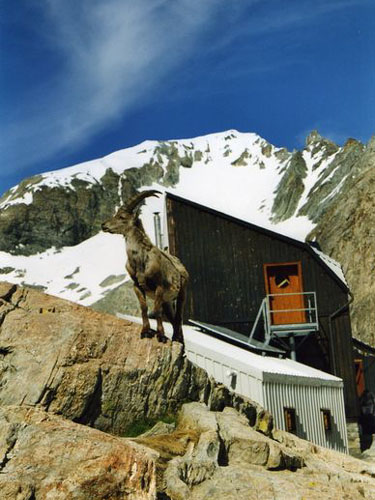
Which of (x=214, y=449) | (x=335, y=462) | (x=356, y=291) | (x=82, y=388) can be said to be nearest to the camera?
(x=214, y=449)

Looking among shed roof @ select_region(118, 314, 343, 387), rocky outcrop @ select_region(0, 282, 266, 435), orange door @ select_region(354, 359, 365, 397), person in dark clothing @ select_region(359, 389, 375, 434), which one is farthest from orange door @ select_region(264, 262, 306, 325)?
rocky outcrop @ select_region(0, 282, 266, 435)

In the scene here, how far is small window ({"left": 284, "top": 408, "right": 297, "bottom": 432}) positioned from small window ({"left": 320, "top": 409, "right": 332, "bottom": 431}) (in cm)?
228

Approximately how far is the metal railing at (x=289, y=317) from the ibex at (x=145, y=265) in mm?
13877

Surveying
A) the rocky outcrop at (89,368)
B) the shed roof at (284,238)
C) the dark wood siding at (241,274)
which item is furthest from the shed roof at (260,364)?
the rocky outcrop at (89,368)

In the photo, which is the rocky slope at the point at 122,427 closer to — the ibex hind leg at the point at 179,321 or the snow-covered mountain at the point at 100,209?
the ibex hind leg at the point at 179,321

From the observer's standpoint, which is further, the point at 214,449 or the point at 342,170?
the point at 342,170

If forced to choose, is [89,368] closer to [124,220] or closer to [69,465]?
[124,220]

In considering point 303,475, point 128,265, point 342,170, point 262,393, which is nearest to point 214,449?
point 303,475

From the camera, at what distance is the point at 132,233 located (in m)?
16.2

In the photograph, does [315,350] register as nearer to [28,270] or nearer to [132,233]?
[132,233]

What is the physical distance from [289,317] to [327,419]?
695cm

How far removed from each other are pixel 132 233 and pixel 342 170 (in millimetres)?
103925

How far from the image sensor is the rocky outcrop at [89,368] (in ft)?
44.1

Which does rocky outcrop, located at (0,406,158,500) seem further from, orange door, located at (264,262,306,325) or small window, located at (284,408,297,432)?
orange door, located at (264,262,306,325)
